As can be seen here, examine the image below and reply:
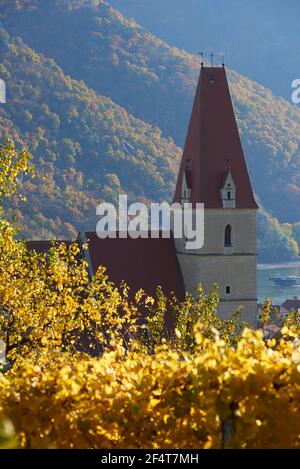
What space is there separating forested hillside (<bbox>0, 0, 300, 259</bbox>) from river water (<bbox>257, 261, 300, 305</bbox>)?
8.50 feet

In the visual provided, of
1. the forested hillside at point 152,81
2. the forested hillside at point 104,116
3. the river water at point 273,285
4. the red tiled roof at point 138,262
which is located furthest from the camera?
the forested hillside at point 152,81

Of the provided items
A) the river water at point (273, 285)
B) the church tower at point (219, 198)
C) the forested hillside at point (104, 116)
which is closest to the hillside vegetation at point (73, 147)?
the forested hillside at point (104, 116)

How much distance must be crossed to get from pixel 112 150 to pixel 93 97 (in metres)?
13.1

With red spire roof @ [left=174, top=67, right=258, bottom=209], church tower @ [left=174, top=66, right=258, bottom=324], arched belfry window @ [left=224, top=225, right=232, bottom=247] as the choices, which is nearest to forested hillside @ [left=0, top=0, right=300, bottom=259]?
church tower @ [left=174, top=66, right=258, bottom=324]

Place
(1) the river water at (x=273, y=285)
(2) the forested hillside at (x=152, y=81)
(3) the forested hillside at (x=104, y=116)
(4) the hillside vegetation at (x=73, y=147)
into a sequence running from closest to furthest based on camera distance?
(4) the hillside vegetation at (x=73, y=147) < (3) the forested hillside at (x=104, y=116) < (1) the river water at (x=273, y=285) < (2) the forested hillside at (x=152, y=81)

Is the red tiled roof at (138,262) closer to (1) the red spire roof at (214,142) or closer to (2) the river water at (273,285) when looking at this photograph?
(1) the red spire roof at (214,142)

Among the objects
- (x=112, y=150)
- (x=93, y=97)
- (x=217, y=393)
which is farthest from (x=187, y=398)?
(x=93, y=97)

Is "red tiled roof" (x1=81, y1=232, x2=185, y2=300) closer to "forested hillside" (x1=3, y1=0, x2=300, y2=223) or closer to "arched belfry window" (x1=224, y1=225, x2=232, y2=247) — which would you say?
"arched belfry window" (x1=224, y1=225, x2=232, y2=247)

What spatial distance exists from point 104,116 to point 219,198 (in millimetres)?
73921

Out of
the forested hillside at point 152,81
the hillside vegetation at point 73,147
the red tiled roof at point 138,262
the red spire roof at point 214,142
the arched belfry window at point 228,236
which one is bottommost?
the red tiled roof at point 138,262

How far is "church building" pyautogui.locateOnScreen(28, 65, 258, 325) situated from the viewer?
1759 inches

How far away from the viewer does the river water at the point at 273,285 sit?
116 m

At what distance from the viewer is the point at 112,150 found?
11194 cm
